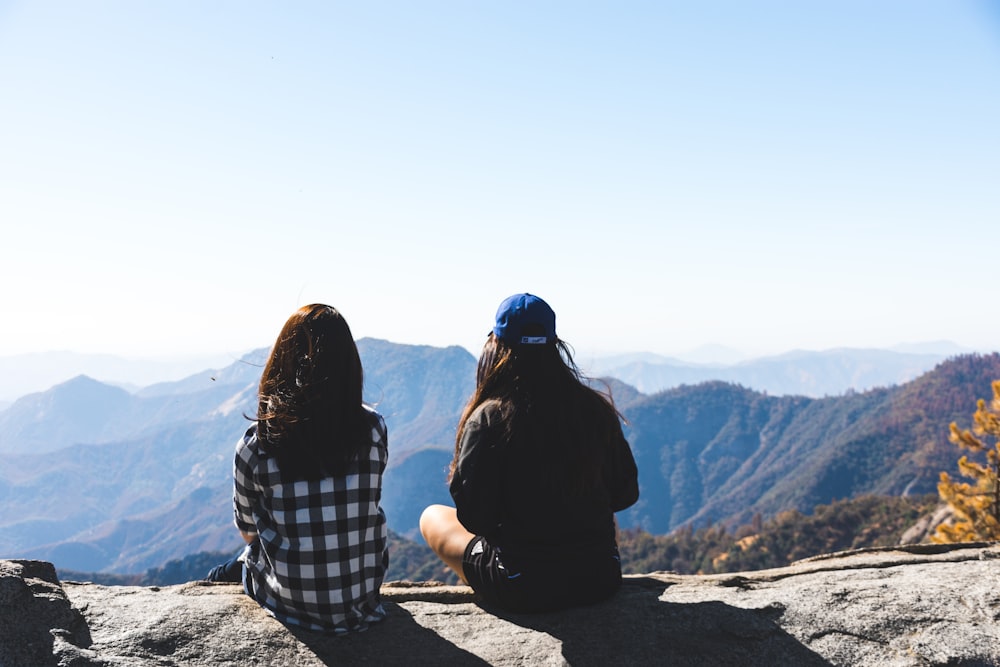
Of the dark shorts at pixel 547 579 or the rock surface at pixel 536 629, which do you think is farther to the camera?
the dark shorts at pixel 547 579

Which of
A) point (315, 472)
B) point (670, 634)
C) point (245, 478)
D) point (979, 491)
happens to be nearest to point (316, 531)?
point (315, 472)

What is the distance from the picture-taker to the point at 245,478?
348cm

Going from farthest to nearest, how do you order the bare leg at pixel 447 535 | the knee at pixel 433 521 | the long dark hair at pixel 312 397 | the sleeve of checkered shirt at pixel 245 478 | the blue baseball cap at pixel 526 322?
the knee at pixel 433 521, the bare leg at pixel 447 535, the blue baseball cap at pixel 526 322, the sleeve of checkered shirt at pixel 245 478, the long dark hair at pixel 312 397

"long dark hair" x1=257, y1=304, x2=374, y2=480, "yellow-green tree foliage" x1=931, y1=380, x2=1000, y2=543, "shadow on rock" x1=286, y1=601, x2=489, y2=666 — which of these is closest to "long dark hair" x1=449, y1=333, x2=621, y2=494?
"long dark hair" x1=257, y1=304, x2=374, y2=480

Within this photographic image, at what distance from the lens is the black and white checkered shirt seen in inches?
136

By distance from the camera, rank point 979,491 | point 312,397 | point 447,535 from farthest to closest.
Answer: point 979,491 → point 447,535 → point 312,397

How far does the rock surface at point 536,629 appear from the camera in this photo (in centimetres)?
336

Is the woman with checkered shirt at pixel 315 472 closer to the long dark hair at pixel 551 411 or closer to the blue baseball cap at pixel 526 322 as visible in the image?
the long dark hair at pixel 551 411

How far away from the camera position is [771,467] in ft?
646

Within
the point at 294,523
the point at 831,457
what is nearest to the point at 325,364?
the point at 294,523

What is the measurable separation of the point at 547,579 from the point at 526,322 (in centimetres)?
136

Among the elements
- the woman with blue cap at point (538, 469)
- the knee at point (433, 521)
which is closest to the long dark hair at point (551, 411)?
the woman with blue cap at point (538, 469)

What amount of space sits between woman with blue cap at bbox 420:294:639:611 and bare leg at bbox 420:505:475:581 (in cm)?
34

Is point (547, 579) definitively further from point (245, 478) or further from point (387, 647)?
point (245, 478)
